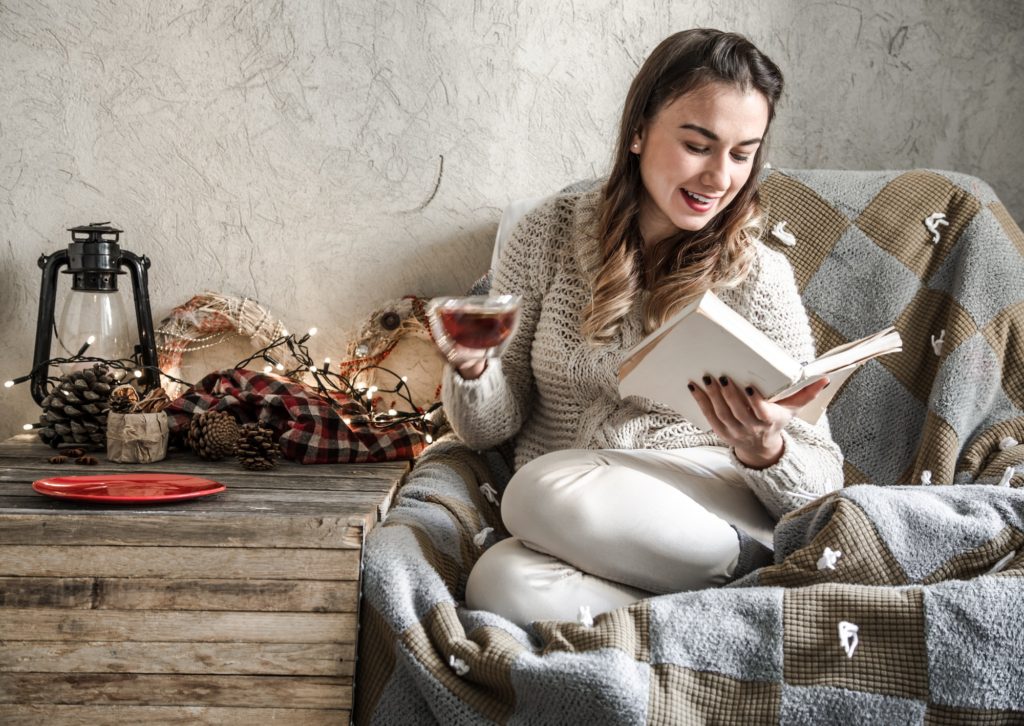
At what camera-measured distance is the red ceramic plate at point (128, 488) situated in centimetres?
118

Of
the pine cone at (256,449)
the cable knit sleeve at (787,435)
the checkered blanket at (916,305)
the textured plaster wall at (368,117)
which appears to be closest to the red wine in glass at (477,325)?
the cable knit sleeve at (787,435)

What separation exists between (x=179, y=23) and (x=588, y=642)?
→ 4.63 feet

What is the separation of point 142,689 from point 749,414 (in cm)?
75

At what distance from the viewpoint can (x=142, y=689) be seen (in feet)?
3.71

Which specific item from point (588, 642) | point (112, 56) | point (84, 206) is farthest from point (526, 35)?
point (588, 642)

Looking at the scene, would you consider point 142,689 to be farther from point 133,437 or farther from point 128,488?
point 133,437

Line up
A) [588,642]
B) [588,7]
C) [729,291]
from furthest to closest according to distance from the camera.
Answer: [588,7] → [729,291] → [588,642]

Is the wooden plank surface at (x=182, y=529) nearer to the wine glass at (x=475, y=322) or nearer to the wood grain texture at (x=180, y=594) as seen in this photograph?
the wood grain texture at (x=180, y=594)

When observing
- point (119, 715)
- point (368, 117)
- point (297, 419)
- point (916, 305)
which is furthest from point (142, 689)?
point (916, 305)

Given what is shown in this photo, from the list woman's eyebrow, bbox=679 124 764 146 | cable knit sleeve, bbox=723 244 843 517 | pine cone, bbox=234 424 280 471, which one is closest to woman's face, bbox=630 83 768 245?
woman's eyebrow, bbox=679 124 764 146

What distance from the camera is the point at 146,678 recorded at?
113 centimetres

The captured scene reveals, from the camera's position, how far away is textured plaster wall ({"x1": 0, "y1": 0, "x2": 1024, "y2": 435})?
1843 mm

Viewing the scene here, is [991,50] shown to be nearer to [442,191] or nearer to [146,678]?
[442,191]

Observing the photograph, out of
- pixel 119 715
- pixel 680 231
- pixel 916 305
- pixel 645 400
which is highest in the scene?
pixel 680 231
